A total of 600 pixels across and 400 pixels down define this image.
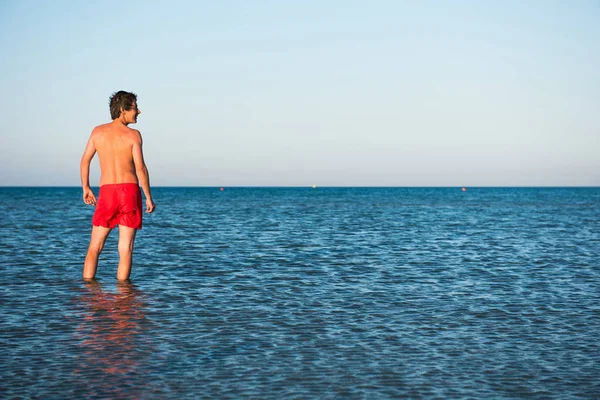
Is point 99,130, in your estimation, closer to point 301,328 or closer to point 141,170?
point 141,170

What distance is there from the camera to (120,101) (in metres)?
9.54

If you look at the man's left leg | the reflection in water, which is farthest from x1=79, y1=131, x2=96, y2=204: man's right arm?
the reflection in water

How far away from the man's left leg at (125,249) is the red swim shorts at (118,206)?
91mm

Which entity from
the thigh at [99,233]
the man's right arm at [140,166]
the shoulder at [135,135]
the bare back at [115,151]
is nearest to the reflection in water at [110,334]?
the thigh at [99,233]

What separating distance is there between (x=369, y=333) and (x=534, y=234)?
54.5 ft

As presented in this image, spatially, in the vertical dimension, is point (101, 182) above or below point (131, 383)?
above

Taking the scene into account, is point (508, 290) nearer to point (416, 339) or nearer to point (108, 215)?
point (416, 339)

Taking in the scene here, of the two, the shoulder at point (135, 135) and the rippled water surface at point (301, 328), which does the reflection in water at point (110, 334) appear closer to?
the rippled water surface at point (301, 328)

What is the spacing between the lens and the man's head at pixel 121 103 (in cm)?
954

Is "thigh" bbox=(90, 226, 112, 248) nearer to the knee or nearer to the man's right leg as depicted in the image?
the man's right leg

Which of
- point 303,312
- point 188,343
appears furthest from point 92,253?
point 188,343

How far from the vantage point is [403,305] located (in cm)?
849

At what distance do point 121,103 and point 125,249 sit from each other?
1834mm

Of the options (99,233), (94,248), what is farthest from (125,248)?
(94,248)
